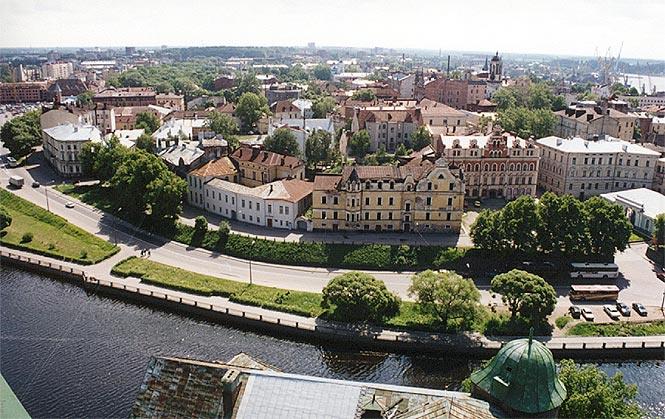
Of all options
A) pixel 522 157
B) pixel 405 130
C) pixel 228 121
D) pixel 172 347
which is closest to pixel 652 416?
pixel 172 347

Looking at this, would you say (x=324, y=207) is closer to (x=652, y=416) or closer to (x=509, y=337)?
(x=509, y=337)

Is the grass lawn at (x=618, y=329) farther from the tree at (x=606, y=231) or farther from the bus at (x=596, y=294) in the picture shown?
the tree at (x=606, y=231)

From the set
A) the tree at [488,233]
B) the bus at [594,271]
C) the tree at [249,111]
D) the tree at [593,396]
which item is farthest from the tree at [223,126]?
the tree at [593,396]

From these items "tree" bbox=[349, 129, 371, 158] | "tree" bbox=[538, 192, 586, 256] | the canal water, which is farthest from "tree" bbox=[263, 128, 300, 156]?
"tree" bbox=[538, 192, 586, 256]

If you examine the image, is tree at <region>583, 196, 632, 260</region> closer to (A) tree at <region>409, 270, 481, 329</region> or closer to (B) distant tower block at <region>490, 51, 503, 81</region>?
(A) tree at <region>409, 270, 481, 329</region>

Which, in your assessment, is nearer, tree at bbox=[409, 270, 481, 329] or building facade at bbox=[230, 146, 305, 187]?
tree at bbox=[409, 270, 481, 329]
